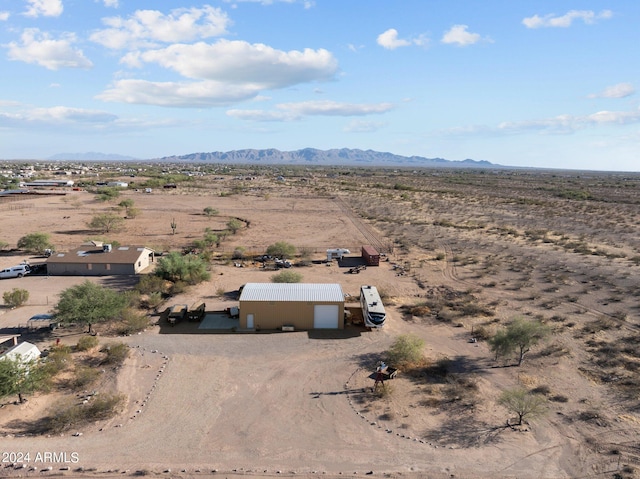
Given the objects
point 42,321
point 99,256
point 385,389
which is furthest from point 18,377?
point 99,256

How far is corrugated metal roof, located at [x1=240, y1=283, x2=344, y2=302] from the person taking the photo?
27.2 meters

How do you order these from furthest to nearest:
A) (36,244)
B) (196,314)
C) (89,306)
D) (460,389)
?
(36,244)
(196,314)
(89,306)
(460,389)

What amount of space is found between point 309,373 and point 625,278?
33.9m

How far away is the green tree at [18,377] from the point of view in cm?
1762

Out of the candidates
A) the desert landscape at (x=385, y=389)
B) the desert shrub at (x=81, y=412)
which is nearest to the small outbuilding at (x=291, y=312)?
the desert landscape at (x=385, y=389)

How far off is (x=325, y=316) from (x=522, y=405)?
42.3 ft

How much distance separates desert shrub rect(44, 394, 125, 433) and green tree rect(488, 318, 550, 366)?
1986 centimetres

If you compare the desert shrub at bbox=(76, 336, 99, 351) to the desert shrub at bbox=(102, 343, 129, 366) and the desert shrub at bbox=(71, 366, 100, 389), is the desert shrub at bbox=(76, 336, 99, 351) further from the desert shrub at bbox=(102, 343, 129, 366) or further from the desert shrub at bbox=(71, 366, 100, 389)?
the desert shrub at bbox=(71, 366, 100, 389)

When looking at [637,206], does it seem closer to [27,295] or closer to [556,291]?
[556,291]

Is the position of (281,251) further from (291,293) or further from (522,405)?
(522,405)

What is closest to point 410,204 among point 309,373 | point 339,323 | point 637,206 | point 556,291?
point 637,206

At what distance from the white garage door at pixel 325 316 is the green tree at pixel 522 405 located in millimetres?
11526

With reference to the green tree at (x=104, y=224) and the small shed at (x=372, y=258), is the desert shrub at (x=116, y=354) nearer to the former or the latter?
the small shed at (x=372, y=258)

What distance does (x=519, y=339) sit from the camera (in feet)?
74.2
